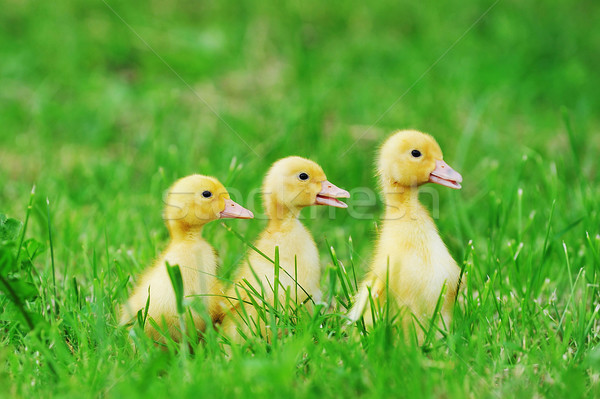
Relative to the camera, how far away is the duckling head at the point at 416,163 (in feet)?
9.55

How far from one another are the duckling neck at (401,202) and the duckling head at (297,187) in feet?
0.61

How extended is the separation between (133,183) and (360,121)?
187cm

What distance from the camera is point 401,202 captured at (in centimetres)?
294

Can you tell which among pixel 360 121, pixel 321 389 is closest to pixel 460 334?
pixel 321 389

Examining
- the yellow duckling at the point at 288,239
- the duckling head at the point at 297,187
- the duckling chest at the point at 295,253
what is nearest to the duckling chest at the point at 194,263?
the yellow duckling at the point at 288,239

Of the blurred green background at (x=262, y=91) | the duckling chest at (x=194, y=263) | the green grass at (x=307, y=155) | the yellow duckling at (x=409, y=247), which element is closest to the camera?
the green grass at (x=307, y=155)

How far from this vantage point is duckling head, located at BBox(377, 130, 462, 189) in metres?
2.91

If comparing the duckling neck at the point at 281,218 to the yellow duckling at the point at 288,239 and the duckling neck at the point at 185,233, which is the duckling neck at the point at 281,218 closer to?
the yellow duckling at the point at 288,239

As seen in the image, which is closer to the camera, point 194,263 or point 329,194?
point 194,263

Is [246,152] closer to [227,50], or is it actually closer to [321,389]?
[227,50]

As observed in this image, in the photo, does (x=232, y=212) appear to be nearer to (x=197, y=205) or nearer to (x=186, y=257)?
(x=197, y=205)

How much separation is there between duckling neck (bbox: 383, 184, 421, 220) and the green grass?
29 centimetres

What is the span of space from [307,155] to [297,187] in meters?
1.80

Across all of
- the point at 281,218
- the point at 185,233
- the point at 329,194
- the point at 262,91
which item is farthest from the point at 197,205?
the point at 262,91
